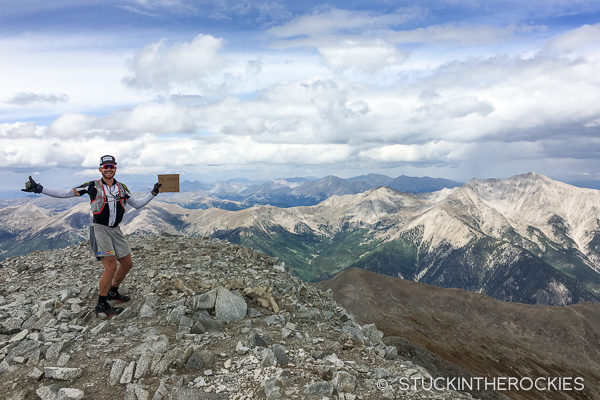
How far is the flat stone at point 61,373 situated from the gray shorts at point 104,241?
17.1 feet

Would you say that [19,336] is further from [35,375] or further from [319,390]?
[319,390]

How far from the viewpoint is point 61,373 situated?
8.77 meters

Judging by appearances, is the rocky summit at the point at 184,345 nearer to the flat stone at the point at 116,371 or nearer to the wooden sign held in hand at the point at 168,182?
the flat stone at the point at 116,371

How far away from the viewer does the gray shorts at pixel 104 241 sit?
43.6 ft

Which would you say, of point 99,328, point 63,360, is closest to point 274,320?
point 99,328

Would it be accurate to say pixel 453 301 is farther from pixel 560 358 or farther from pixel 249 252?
pixel 249 252

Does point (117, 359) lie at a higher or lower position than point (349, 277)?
higher

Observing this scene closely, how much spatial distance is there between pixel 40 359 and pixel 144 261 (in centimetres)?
1148

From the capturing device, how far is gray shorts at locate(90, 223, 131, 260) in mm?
13297

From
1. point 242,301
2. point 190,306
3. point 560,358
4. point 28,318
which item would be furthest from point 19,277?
point 560,358

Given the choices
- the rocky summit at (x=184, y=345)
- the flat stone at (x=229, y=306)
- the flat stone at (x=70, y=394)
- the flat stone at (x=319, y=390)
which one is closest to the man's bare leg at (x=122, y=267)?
the rocky summit at (x=184, y=345)

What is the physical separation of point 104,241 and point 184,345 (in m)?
6.06

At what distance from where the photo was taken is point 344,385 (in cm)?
888

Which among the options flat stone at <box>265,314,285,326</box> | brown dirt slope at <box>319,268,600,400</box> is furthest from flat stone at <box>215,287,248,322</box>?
brown dirt slope at <box>319,268,600,400</box>
